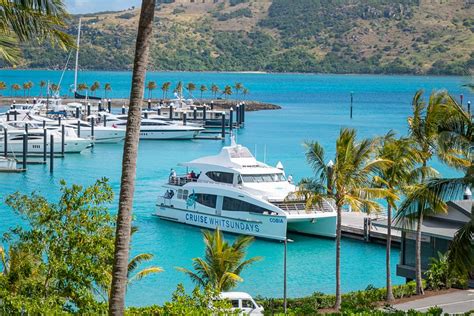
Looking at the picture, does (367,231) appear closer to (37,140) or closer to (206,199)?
(206,199)

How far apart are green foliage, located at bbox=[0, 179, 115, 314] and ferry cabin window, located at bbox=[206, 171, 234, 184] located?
23.9 meters

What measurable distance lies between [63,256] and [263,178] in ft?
84.7

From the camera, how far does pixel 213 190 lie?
44719 mm

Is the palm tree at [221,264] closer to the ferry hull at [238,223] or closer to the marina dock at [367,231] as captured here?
the ferry hull at [238,223]

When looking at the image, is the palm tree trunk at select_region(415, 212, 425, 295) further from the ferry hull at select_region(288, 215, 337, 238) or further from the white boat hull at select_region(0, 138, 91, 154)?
the white boat hull at select_region(0, 138, 91, 154)

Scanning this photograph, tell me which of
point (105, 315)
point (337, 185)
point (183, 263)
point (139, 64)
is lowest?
point (183, 263)

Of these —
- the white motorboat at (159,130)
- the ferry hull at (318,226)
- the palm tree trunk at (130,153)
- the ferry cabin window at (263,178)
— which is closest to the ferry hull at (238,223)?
the ferry hull at (318,226)

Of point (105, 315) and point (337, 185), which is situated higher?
point (337, 185)

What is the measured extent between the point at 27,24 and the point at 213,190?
98.7 feet

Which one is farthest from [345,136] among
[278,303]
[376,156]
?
[278,303]

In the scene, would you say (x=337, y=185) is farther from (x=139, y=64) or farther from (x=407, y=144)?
(x=139, y=64)

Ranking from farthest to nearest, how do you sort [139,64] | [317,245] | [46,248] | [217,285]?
[317,245], [217,285], [46,248], [139,64]

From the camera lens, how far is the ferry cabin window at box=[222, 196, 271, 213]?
42.8m

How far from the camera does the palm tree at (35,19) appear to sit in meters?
14.8
